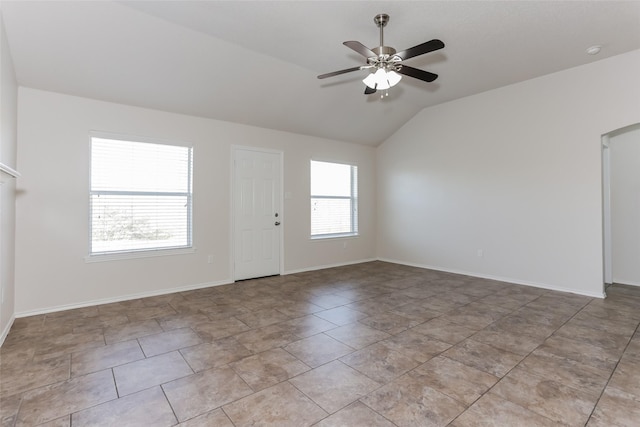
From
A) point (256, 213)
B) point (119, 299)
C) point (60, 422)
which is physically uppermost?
point (256, 213)

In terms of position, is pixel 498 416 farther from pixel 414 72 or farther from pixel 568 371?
pixel 414 72

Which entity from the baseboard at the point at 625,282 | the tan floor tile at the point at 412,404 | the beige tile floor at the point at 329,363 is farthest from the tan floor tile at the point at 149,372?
the baseboard at the point at 625,282

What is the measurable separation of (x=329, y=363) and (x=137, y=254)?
123 inches

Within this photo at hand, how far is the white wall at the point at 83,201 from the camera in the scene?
138 inches

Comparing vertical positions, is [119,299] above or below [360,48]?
below

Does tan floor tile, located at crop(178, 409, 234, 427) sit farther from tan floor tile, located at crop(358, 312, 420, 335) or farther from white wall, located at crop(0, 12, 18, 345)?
white wall, located at crop(0, 12, 18, 345)

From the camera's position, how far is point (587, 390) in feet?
6.83

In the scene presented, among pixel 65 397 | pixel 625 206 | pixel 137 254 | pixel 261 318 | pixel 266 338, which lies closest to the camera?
pixel 65 397

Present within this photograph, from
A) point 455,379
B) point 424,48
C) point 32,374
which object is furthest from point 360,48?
point 32,374

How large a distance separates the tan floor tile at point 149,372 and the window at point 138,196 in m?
2.15

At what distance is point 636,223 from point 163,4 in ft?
22.5

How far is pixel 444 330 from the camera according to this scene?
307 centimetres

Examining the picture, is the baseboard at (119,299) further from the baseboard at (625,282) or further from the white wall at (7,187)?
the baseboard at (625,282)

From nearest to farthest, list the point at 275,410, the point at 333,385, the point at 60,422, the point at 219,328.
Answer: the point at 60,422, the point at 275,410, the point at 333,385, the point at 219,328
